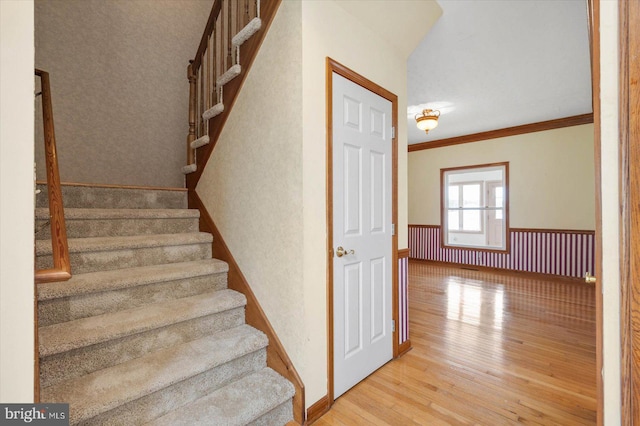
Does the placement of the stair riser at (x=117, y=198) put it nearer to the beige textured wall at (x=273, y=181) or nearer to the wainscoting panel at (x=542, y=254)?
the beige textured wall at (x=273, y=181)

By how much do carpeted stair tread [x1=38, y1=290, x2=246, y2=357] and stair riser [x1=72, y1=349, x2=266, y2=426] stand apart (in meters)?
0.35

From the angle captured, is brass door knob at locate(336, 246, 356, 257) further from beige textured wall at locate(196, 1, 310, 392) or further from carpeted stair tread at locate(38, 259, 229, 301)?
carpeted stair tread at locate(38, 259, 229, 301)

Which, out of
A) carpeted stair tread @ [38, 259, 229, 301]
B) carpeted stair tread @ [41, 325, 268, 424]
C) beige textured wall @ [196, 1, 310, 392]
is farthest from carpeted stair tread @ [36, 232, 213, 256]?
carpeted stair tread @ [41, 325, 268, 424]

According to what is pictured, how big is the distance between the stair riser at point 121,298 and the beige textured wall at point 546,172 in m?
5.73

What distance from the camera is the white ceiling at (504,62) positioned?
8.04 feet

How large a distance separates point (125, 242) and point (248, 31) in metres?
1.70

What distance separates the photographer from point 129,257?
2.08 meters

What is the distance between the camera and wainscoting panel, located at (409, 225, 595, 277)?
5.05 metres

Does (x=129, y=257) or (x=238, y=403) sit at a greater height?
(x=129, y=257)

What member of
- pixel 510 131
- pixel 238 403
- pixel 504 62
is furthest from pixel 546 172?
pixel 238 403

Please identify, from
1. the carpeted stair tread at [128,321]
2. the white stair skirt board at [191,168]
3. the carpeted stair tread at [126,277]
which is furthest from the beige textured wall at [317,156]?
the white stair skirt board at [191,168]

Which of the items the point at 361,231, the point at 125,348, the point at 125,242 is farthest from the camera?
the point at 361,231

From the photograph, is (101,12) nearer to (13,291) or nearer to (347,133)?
(347,133)

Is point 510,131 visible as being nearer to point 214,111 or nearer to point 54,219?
point 214,111
